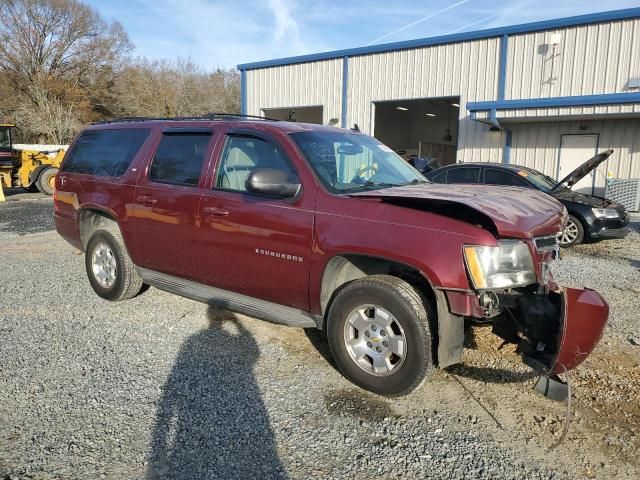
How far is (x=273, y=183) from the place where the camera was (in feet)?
12.0

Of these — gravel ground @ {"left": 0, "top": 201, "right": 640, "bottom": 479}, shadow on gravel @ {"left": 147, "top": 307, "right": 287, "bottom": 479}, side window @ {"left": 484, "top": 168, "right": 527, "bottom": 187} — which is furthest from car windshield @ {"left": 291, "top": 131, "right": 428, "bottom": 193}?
side window @ {"left": 484, "top": 168, "right": 527, "bottom": 187}

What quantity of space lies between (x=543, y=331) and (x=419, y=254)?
3.11ft

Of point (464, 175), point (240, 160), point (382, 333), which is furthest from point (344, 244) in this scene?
point (464, 175)

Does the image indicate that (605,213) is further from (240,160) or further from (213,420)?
(213,420)

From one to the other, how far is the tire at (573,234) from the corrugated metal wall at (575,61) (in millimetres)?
7915

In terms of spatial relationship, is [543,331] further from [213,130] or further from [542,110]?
[542,110]

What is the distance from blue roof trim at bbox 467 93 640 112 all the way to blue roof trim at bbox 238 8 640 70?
2.35 m

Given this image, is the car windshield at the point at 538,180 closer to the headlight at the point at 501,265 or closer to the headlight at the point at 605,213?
the headlight at the point at 605,213

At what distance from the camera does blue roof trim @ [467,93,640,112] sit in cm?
1303

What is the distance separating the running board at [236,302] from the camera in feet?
12.5

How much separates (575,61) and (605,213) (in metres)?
8.35

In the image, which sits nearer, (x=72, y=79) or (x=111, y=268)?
(x=111, y=268)

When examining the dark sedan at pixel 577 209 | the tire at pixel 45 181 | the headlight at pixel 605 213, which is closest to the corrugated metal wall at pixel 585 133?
the dark sedan at pixel 577 209

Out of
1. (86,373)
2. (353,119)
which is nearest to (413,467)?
(86,373)
